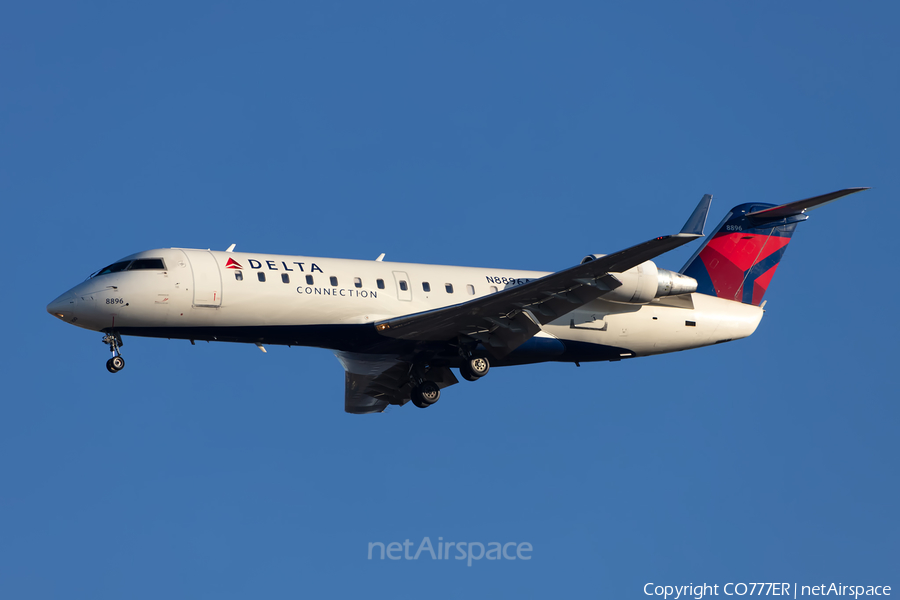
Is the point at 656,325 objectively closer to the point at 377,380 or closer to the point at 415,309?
the point at 415,309

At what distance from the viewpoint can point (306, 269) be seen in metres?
23.8

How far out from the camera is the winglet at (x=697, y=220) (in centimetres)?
2164

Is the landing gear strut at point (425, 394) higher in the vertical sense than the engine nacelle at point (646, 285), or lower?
lower

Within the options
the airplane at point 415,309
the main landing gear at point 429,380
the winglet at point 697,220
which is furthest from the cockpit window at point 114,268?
the winglet at point 697,220

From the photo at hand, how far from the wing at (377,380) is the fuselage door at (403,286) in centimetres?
202

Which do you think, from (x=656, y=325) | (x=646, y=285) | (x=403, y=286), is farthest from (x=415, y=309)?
(x=656, y=325)

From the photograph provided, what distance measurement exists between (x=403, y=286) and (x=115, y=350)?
661 cm

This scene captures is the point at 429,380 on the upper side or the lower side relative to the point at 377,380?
lower

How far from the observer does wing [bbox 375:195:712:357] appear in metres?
22.2

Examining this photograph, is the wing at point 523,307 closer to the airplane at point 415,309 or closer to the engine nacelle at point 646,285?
the airplane at point 415,309

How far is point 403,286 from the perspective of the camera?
80.7ft

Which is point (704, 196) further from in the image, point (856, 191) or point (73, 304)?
point (73, 304)

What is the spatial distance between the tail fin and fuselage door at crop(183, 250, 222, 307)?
1335cm

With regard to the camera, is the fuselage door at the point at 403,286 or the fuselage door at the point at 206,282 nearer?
the fuselage door at the point at 206,282
